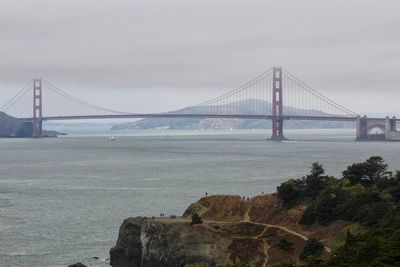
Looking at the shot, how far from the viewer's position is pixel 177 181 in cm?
9044

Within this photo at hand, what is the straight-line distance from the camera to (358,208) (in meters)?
41.5

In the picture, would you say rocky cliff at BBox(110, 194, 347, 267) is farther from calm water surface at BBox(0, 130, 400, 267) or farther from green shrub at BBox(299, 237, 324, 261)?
calm water surface at BBox(0, 130, 400, 267)

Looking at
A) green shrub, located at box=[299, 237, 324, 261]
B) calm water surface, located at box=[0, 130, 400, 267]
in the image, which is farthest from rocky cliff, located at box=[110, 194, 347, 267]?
calm water surface, located at box=[0, 130, 400, 267]

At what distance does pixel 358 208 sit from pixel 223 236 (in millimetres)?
8049

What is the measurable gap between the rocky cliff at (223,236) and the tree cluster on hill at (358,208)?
3.38ft

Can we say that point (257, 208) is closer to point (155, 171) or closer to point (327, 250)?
point (327, 250)

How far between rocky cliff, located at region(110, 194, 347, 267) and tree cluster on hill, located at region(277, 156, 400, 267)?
3.38ft

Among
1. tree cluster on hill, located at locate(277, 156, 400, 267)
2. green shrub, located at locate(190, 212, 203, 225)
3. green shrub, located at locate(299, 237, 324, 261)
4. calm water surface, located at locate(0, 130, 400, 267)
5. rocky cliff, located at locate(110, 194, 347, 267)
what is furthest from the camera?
calm water surface, located at locate(0, 130, 400, 267)

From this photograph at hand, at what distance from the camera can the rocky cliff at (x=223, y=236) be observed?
39719mm

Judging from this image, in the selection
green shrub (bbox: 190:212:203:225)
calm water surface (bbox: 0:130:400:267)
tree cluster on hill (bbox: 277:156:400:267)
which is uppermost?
tree cluster on hill (bbox: 277:156:400:267)

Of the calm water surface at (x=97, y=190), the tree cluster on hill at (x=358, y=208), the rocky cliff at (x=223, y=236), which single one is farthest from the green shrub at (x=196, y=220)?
the calm water surface at (x=97, y=190)

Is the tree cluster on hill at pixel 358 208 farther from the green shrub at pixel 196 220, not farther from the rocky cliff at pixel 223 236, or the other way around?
the green shrub at pixel 196 220

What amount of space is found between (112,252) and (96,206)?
23952 millimetres

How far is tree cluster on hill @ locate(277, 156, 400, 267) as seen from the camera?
95.3 feet
